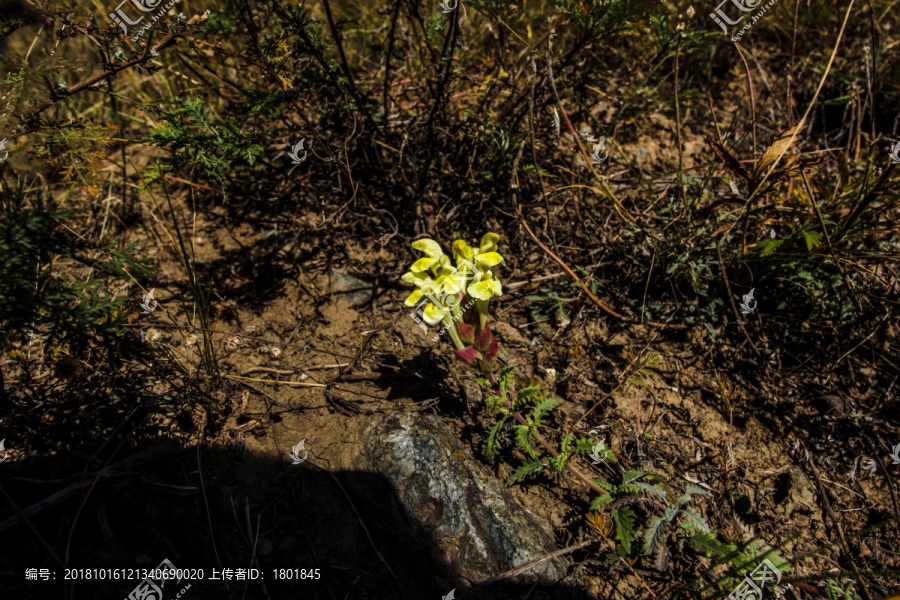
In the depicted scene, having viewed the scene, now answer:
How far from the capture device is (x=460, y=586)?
2.17 m

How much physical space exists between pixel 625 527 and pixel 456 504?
0.74 m

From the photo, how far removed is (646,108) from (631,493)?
2907mm

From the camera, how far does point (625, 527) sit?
7.18 feet

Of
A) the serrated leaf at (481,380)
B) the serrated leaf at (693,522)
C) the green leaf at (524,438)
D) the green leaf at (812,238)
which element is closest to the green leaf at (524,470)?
the green leaf at (524,438)

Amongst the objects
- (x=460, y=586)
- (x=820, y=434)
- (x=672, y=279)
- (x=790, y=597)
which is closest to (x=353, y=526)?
(x=460, y=586)

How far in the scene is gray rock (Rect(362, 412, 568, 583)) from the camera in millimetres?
2219

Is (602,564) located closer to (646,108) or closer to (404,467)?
(404,467)

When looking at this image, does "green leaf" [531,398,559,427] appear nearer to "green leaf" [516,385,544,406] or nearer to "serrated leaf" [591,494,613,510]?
"green leaf" [516,385,544,406]

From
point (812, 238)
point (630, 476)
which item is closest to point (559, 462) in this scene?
point (630, 476)

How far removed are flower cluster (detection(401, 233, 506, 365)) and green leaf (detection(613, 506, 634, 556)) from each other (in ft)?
2.98

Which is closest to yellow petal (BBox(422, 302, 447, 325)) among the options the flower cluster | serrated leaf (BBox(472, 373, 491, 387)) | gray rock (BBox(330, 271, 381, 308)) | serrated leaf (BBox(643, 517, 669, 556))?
the flower cluster

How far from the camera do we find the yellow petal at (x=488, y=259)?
2.32 meters

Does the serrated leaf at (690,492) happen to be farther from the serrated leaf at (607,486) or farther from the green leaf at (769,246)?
the green leaf at (769,246)

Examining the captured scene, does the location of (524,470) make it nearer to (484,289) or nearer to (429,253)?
(484,289)
